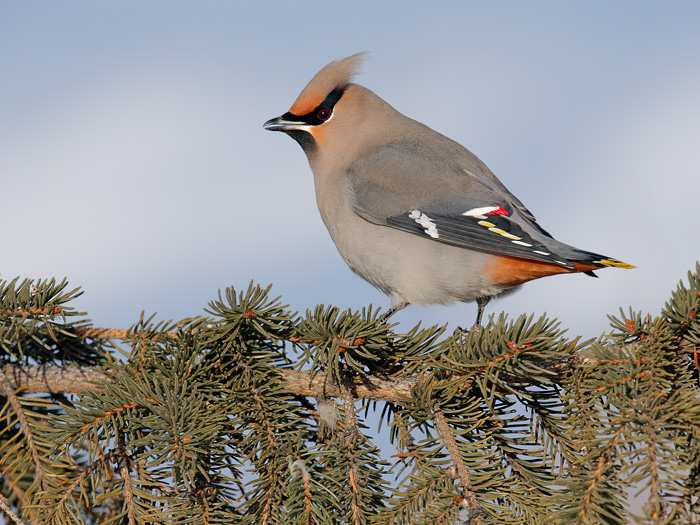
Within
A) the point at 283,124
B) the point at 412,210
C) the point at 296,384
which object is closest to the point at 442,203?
the point at 412,210

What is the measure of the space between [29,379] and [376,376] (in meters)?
1.53

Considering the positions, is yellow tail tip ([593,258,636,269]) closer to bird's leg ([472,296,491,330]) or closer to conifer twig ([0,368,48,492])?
bird's leg ([472,296,491,330])

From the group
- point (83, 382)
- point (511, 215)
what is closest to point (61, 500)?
point (83, 382)

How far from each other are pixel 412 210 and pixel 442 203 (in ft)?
0.62

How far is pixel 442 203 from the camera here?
169 inches

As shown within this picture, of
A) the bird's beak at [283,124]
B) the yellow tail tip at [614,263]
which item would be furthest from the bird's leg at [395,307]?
the bird's beak at [283,124]

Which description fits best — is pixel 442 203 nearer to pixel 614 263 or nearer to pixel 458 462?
pixel 614 263

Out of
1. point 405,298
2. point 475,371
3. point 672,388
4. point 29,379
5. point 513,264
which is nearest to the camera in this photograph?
point 672,388

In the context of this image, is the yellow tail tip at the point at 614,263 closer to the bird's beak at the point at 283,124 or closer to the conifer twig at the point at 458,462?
the conifer twig at the point at 458,462

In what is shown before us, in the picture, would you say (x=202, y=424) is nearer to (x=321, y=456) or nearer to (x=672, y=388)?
(x=321, y=456)

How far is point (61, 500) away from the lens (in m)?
2.52

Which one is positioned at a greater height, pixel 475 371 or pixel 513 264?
pixel 513 264

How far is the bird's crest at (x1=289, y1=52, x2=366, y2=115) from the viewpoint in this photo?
493 centimetres

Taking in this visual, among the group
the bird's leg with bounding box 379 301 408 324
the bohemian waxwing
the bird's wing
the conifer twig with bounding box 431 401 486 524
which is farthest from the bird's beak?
the conifer twig with bounding box 431 401 486 524
